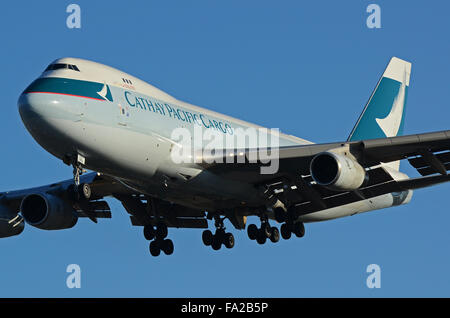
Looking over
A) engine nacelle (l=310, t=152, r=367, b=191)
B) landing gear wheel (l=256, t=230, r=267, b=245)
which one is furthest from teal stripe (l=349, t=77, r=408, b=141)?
engine nacelle (l=310, t=152, r=367, b=191)

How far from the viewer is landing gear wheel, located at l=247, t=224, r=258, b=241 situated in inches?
1457

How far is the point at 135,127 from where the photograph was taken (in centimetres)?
3072

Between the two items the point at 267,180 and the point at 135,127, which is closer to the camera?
the point at 135,127

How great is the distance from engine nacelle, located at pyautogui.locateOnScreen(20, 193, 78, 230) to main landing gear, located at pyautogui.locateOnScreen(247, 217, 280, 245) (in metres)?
8.05

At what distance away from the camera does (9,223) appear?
3962 centimetres

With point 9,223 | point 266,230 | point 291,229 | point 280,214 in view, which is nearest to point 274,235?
point 266,230

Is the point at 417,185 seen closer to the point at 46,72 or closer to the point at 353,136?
the point at 353,136

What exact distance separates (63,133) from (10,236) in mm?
12598

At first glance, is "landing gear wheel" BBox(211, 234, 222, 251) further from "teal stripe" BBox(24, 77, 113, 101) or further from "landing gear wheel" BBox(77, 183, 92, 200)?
"teal stripe" BBox(24, 77, 113, 101)

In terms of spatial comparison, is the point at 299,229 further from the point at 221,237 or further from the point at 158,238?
the point at 158,238

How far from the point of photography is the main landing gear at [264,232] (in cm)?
3666
